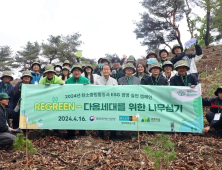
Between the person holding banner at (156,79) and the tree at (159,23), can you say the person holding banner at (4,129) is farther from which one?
the tree at (159,23)

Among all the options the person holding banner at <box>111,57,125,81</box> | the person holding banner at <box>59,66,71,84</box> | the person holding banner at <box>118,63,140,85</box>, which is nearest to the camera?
the person holding banner at <box>118,63,140,85</box>

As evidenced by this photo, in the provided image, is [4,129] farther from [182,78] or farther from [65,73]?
[182,78]

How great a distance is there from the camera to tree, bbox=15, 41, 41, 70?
95.6 ft

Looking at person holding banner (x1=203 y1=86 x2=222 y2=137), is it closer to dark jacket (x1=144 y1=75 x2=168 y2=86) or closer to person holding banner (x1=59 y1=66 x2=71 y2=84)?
dark jacket (x1=144 y1=75 x2=168 y2=86)

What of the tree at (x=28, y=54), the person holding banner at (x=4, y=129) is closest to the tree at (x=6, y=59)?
the tree at (x=28, y=54)

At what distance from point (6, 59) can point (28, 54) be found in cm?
668

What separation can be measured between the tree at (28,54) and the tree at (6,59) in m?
2.13

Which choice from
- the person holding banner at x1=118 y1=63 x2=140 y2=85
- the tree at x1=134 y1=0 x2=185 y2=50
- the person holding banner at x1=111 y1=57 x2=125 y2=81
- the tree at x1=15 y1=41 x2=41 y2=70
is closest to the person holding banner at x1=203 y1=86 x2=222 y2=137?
the person holding banner at x1=118 y1=63 x2=140 y2=85

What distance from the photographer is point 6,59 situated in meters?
34.0

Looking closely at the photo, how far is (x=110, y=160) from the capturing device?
421 centimetres

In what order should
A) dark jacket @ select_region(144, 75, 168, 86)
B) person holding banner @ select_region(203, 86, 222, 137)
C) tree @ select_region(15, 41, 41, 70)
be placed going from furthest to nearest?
tree @ select_region(15, 41, 41, 70) < dark jacket @ select_region(144, 75, 168, 86) < person holding banner @ select_region(203, 86, 222, 137)

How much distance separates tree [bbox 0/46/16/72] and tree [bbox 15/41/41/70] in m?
2.13

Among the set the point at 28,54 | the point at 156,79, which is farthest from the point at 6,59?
the point at 156,79

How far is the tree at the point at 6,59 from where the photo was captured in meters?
31.7
